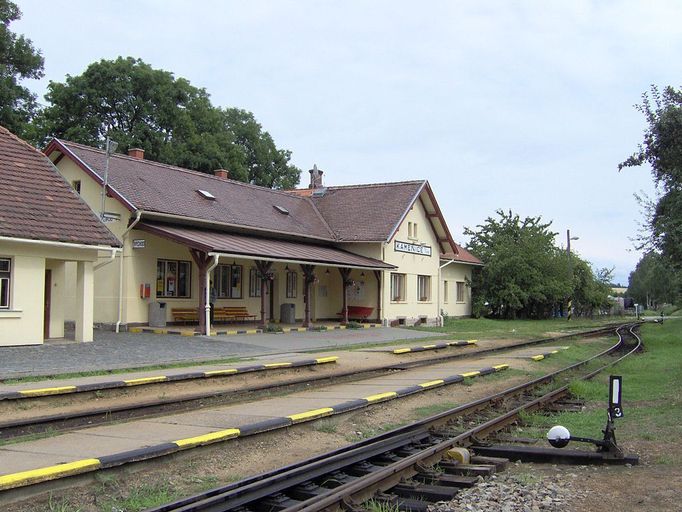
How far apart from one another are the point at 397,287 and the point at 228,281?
979cm

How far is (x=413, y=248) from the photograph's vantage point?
35156 mm

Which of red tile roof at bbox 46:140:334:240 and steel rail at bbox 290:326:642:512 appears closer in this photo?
steel rail at bbox 290:326:642:512

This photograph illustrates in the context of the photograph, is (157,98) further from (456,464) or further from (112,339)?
(456,464)

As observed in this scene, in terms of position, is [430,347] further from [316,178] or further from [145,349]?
[316,178]

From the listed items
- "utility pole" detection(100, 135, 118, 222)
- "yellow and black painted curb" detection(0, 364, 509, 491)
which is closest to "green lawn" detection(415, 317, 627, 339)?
"utility pole" detection(100, 135, 118, 222)

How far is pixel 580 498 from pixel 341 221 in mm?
28036

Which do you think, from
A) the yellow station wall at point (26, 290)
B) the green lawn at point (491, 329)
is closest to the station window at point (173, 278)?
the yellow station wall at point (26, 290)

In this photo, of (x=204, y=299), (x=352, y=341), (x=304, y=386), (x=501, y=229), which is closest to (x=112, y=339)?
(x=204, y=299)

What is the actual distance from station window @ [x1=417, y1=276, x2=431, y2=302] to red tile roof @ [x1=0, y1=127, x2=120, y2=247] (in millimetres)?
19848

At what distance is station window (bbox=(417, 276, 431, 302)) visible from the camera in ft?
119

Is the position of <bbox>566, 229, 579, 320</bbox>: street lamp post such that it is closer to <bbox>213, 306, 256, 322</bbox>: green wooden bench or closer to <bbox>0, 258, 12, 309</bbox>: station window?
<bbox>213, 306, 256, 322</bbox>: green wooden bench

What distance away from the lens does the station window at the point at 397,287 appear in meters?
33.8

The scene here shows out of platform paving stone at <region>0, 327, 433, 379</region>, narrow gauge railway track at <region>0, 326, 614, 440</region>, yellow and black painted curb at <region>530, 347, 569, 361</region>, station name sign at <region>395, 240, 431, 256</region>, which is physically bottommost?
yellow and black painted curb at <region>530, 347, 569, 361</region>

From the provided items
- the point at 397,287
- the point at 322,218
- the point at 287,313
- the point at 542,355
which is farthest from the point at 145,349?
the point at 397,287
